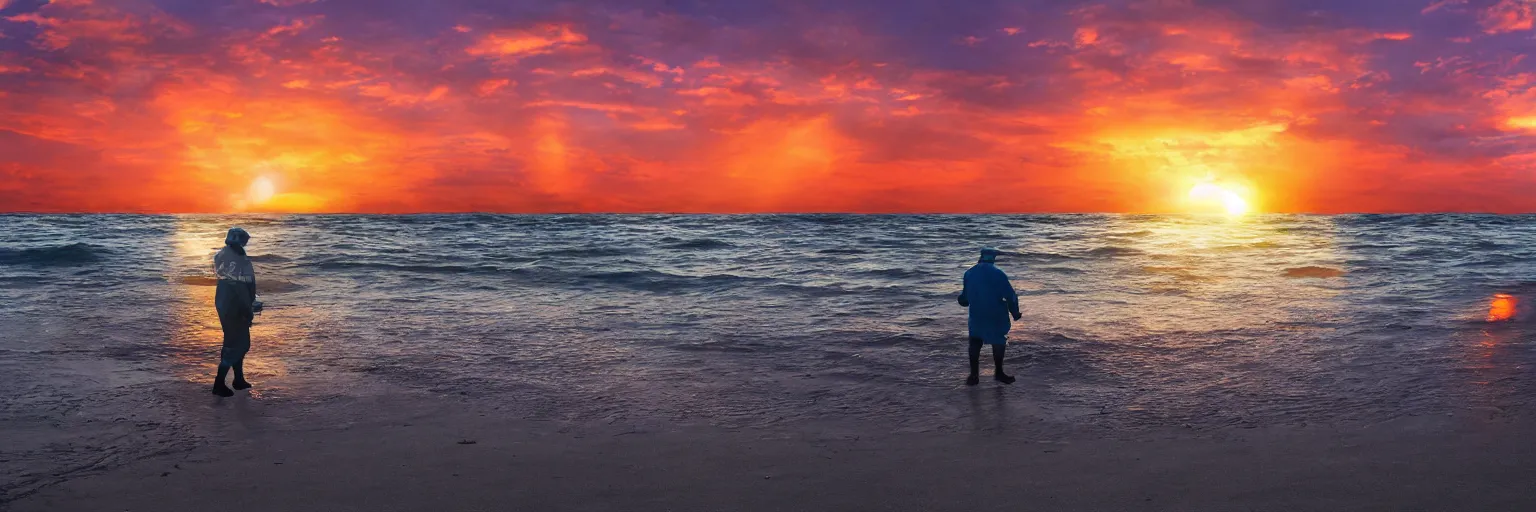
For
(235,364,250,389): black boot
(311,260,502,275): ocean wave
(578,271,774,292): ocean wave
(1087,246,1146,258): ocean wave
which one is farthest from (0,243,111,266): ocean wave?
(1087,246,1146,258): ocean wave

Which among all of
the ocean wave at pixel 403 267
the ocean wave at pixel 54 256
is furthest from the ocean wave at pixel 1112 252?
the ocean wave at pixel 54 256

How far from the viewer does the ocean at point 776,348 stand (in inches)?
317

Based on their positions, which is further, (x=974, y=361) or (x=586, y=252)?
(x=586, y=252)

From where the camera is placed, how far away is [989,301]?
937cm

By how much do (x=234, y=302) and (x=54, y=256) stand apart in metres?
29.5

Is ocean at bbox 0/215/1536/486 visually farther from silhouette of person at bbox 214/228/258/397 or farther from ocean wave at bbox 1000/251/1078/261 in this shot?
ocean wave at bbox 1000/251/1078/261

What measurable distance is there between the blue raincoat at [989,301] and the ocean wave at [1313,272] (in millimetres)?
18602

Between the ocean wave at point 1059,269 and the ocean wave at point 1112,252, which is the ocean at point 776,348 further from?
the ocean wave at point 1112,252

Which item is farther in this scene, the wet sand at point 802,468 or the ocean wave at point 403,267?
the ocean wave at point 403,267

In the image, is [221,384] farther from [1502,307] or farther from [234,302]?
[1502,307]

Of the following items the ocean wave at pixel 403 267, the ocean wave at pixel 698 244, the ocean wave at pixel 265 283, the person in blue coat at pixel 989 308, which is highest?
the person in blue coat at pixel 989 308

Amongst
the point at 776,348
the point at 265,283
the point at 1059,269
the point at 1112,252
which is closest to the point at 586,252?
the point at 265,283

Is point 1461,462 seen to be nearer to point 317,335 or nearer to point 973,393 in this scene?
point 973,393

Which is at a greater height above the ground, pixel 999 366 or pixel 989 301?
pixel 989 301
